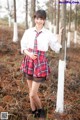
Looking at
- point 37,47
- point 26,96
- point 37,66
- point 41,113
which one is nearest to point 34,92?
point 37,66

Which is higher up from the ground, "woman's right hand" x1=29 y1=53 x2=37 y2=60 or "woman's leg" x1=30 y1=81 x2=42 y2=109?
"woman's right hand" x1=29 y1=53 x2=37 y2=60

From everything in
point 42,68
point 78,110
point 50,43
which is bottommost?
point 78,110

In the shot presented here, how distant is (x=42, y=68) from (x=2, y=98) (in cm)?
197

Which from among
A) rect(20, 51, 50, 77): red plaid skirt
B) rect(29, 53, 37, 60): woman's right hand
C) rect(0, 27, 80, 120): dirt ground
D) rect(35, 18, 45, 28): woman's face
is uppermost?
rect(35, 18, 45, 28): woman's face

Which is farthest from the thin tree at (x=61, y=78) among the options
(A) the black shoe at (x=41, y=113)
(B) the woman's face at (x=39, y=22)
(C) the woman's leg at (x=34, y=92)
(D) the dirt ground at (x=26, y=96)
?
(B) the woman's face at (x=39, y=22)

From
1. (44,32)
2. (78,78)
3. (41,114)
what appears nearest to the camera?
(44,32)

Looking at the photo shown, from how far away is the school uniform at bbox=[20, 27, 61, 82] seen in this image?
17.8ft

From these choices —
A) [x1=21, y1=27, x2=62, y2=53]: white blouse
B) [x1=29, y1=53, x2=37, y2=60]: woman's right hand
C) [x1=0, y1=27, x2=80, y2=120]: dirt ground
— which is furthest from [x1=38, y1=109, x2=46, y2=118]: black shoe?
[x1=21, y1=27, x2=62, y2=53]: white blouse

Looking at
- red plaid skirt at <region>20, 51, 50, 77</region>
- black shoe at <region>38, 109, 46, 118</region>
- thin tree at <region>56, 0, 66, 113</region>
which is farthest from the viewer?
thin tree at <region>56, 0, 66, 113</region>

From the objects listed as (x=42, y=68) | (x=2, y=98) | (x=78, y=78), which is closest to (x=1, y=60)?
(x=78, y=78)

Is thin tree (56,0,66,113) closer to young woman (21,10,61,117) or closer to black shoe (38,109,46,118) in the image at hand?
black shoe (38,109,46,118)

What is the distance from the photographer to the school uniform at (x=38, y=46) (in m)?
5.43

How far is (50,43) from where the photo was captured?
5492 millimetres

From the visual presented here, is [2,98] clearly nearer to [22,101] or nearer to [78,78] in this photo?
[22,101]
